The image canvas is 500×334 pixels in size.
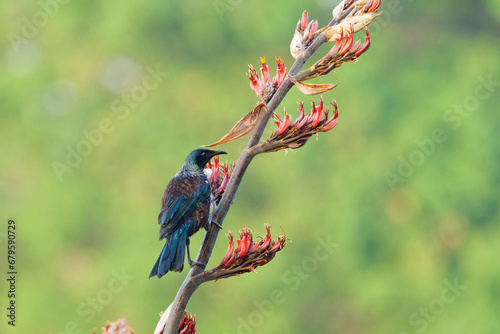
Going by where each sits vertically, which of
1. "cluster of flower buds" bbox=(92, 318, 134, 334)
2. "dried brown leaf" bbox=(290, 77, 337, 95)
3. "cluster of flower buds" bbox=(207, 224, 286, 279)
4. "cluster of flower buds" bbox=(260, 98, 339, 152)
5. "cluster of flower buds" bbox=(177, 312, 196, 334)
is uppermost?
"dried brown leaf" bbox=(290, 77, 337, 95)

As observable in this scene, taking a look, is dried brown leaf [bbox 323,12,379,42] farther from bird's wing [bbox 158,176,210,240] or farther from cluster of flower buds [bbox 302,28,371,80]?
bird's wing [bbox 158,176,210,240]

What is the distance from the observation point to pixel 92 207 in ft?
28.8

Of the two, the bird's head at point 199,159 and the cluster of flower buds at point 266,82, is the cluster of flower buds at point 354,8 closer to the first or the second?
the cluster of flower buds at point 266,82

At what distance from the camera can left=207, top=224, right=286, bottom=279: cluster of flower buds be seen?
61.0 inches

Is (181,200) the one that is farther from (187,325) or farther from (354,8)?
(354,8)

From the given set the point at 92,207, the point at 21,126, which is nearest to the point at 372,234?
the point at 92,207

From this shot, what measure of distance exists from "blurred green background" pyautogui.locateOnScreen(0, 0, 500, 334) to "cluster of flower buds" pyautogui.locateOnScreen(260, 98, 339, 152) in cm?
626

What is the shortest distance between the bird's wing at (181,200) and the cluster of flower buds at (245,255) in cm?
50

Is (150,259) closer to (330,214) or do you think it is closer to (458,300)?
(330,214)

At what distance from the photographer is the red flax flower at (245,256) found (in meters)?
1.55

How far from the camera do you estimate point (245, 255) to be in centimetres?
157

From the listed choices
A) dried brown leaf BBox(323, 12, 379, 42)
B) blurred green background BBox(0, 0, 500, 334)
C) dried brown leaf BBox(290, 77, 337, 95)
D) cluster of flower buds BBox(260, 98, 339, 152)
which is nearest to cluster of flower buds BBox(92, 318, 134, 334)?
cluster of flower buds BBox(260, 98, 339, 152)

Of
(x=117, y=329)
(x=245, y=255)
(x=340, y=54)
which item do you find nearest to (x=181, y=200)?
(x=117, y=329)

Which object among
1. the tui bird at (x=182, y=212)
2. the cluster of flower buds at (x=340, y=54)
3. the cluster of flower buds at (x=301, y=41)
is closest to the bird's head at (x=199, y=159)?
the tui bird at (x=182, y=212)
